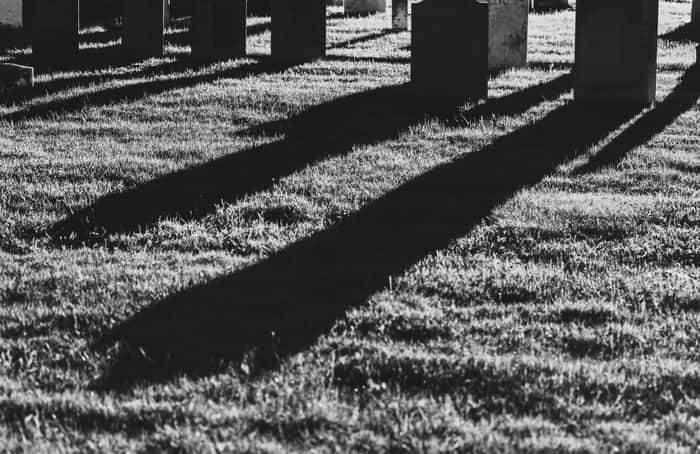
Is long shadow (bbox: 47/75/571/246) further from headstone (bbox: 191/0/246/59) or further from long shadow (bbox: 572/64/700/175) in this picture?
headstone (bbox: 191/0/246/59)

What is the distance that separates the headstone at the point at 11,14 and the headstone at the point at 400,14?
529cm

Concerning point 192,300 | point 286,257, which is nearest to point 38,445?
point 192,300

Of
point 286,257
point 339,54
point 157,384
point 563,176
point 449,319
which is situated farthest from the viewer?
point 339,54

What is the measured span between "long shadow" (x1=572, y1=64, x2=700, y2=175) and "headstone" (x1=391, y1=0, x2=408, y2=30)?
19.9ft

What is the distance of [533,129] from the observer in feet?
30.0

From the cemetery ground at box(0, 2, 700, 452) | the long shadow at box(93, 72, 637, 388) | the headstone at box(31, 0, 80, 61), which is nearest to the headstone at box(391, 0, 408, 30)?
the headstone at box(31, 0, 80, 61)

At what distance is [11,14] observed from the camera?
16922mm

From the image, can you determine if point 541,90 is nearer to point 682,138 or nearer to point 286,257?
point 682,138

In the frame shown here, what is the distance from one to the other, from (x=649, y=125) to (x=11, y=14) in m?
10.7

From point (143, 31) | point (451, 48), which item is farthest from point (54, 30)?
point (451, 48)

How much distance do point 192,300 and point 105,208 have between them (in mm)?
1914

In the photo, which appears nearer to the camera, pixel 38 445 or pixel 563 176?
pixel 38 445

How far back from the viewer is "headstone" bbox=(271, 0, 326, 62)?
41.5 feet

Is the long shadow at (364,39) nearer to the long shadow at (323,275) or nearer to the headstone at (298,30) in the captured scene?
the headstone at (298,30)
